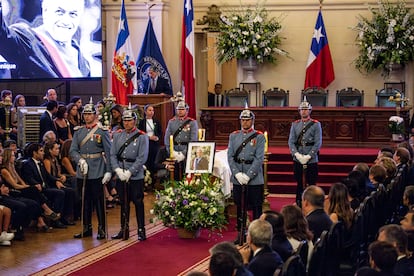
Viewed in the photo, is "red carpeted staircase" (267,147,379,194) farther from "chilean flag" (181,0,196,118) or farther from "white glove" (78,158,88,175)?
"white glove" (78,158,88,175)

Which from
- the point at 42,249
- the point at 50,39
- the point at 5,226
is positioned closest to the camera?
the point at 42,249

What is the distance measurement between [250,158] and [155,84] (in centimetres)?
679

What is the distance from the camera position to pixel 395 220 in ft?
29.8

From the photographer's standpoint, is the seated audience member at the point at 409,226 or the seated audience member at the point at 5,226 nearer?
the seated audience member at the point at 409,226

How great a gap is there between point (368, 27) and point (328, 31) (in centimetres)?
127

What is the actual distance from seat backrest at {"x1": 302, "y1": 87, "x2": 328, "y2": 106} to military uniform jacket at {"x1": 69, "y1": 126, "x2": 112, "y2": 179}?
301 inches

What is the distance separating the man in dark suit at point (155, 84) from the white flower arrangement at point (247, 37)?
1609 mm

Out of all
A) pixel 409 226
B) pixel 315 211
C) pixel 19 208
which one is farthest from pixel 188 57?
pixel 409 226

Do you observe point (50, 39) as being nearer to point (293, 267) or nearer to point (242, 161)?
point (242, 161)

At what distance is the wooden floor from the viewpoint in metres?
8.45

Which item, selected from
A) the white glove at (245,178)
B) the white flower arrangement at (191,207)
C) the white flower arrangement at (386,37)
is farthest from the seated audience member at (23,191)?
the white flower arrangement at (386,37)

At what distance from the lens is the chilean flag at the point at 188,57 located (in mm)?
16688

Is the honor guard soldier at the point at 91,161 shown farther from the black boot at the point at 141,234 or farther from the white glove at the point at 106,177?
the black boot at the point at 141,234

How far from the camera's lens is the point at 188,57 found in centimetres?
1673
